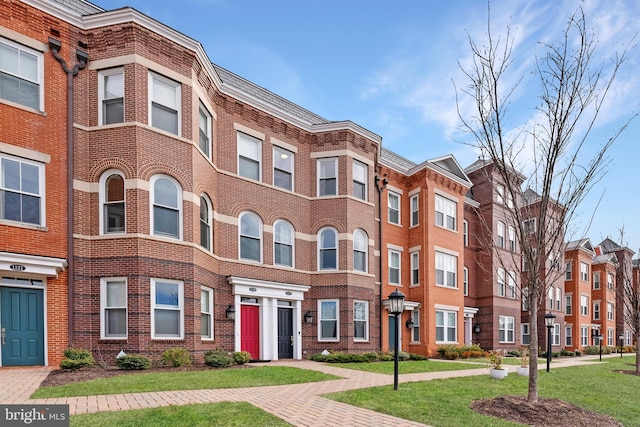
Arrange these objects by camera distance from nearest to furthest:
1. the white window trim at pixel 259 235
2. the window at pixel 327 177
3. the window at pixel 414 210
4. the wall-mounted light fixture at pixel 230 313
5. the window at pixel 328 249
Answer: the wall-mounted light fixture at pixel 230 313
the white window trim at pixel 259 235
the window at pixel 328 249
the window at pixel 327 177
the window at pixel 414 210

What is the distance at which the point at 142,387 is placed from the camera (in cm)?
909

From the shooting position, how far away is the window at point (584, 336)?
39906 mm

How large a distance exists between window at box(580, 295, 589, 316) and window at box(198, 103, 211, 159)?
126 ft

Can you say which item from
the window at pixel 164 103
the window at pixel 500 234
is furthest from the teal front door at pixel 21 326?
the window at pixel 500 234

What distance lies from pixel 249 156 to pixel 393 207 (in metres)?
9.23

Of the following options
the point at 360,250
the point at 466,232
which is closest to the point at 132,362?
the point at 360,250

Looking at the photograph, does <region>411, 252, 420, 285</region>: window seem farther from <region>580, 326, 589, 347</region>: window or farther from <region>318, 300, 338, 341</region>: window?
<region>580, 326, 589, 347</region>: window

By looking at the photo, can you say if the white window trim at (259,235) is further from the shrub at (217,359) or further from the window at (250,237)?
the shrub at (217,359)

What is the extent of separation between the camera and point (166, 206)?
539 inches

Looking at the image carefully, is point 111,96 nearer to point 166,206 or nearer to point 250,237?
point 166,206

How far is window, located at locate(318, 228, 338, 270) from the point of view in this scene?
1962cm

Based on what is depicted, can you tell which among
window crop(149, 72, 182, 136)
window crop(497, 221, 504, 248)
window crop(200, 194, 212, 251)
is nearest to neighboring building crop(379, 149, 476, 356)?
window crop(497, 221, 504, 248)

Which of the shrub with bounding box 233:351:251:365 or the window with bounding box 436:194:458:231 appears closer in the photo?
the shrub with bounding box 233:351:251:365

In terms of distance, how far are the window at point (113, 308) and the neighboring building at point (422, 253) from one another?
42.6ft
